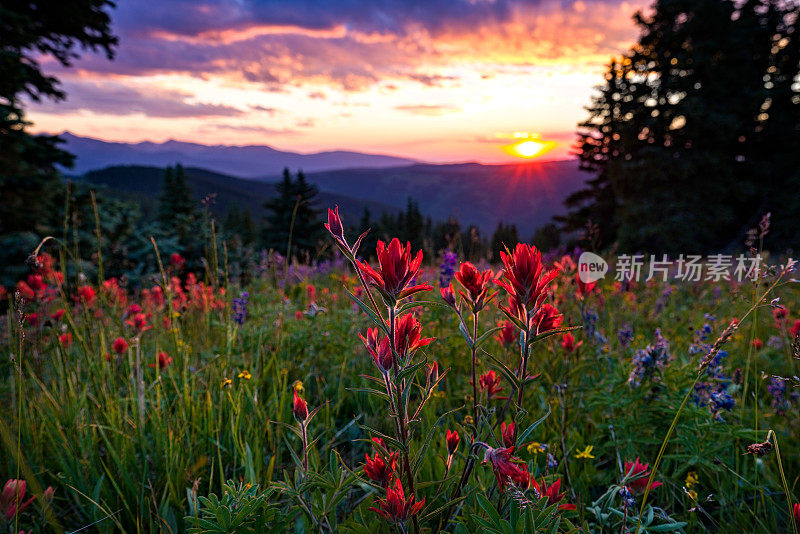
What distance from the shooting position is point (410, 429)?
1.23m

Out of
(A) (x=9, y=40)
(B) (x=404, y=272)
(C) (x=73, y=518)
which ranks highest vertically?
(A) (x=9, y=40)

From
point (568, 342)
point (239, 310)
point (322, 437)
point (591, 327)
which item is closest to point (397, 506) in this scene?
→ point (322, 437)

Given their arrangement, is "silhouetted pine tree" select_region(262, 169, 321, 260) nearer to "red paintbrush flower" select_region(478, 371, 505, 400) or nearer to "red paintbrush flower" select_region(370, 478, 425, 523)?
"red paintbrush flower" select_region(478, 371, 505, 400)

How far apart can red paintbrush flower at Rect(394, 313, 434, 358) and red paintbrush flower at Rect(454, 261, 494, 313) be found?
182mm

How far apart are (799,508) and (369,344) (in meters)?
1.36

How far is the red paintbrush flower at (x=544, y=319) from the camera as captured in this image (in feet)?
3.65

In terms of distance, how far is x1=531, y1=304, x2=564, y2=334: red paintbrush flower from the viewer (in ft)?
3.65

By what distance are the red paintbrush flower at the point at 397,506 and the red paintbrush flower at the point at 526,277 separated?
1.98ft

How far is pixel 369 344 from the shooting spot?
1124 millimetres

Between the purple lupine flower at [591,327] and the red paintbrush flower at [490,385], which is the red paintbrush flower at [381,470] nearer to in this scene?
the red paintbrush flower at [490,385]

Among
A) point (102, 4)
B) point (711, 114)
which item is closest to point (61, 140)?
point (102, 4)

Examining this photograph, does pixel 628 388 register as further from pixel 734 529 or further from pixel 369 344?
pixel 369 344

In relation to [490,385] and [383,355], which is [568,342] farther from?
[383,355]

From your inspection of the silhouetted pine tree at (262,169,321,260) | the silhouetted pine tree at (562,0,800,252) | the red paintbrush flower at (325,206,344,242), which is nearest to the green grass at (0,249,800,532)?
the red paintbrush flower at (325,206,344,242)
